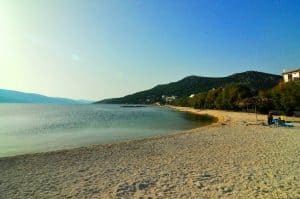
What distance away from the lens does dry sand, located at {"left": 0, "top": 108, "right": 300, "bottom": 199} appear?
8906mm

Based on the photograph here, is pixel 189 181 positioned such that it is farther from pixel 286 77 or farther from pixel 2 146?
pixel 286 77

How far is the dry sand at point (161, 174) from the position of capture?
29.2ft

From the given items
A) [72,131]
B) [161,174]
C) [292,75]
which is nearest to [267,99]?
[292,75]

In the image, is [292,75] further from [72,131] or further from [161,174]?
[161,174]

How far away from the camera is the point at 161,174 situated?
11156 millimetres

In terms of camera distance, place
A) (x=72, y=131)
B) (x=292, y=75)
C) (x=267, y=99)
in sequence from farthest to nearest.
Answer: (x=292, y=75), (x=267, y=99), (x=72, y=131)

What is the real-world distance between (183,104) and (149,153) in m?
131

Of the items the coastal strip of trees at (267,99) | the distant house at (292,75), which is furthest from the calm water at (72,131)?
the distant house at (292,75)

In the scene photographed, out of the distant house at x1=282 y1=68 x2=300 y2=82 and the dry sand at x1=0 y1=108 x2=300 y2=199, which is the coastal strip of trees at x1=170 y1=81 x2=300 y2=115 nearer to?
the distant house at x1=282 y1=68 x2=300 y2=82

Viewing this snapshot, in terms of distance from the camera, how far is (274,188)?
28.9 feet

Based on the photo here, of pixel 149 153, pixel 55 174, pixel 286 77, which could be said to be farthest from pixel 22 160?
pixel 286 77

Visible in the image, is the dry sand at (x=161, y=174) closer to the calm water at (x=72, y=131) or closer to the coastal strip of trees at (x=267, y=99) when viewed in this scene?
the calm water at (x=72, y=131)

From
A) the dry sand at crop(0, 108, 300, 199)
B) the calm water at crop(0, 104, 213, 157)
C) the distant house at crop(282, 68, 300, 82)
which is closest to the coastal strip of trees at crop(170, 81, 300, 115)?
the distant house at crop(282, 68, 300, 82)

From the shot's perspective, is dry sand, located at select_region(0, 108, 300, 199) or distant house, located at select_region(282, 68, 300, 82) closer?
dry sand, located at select_region(0, 108, 300, 199)
